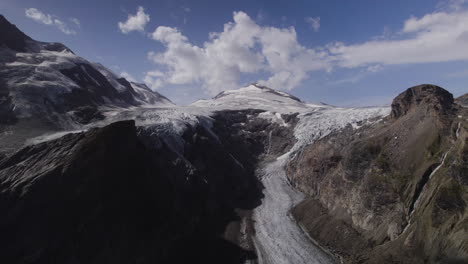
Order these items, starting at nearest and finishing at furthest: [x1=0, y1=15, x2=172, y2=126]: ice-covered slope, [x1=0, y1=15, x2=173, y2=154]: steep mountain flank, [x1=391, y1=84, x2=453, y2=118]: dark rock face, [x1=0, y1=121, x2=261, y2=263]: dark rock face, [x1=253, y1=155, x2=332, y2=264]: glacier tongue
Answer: [x1=0, y1=121, x2=261, y2=263]: dark rock face
[x1=253, y1=155, x2=332, y2=264]: glacier tongue
[x1=391, y1=84, x2=453, y2=118]: dark rock face
[x1=0, y1=15, x2=173, y2=154]: steep mountain flank
[x1=0, y1=15, x2=172, y2=126]: ice-covered slope

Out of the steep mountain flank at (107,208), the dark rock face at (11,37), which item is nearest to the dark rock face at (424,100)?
the steep mountain flank at (107,208)

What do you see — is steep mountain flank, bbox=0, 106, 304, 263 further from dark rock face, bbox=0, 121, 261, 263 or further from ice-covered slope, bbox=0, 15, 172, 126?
ice-covered slope, bbox=0, 15, 172, 126

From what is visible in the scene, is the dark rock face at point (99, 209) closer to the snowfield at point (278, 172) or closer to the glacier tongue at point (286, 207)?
the glacier tongue at point (286, 207)

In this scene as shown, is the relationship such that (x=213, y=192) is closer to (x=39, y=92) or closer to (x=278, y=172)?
(x=278, y=172)

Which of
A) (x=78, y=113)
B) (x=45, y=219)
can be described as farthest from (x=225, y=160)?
(x=45, y=219)

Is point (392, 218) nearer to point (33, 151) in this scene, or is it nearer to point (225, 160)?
point (225, 160)

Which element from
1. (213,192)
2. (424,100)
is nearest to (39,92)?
(213,192)

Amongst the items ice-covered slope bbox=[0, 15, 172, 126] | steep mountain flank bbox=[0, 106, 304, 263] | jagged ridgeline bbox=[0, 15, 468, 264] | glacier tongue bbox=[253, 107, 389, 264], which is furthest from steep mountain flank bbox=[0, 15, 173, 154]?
glacier tongue bbox=[253, 107, 389, 264]
